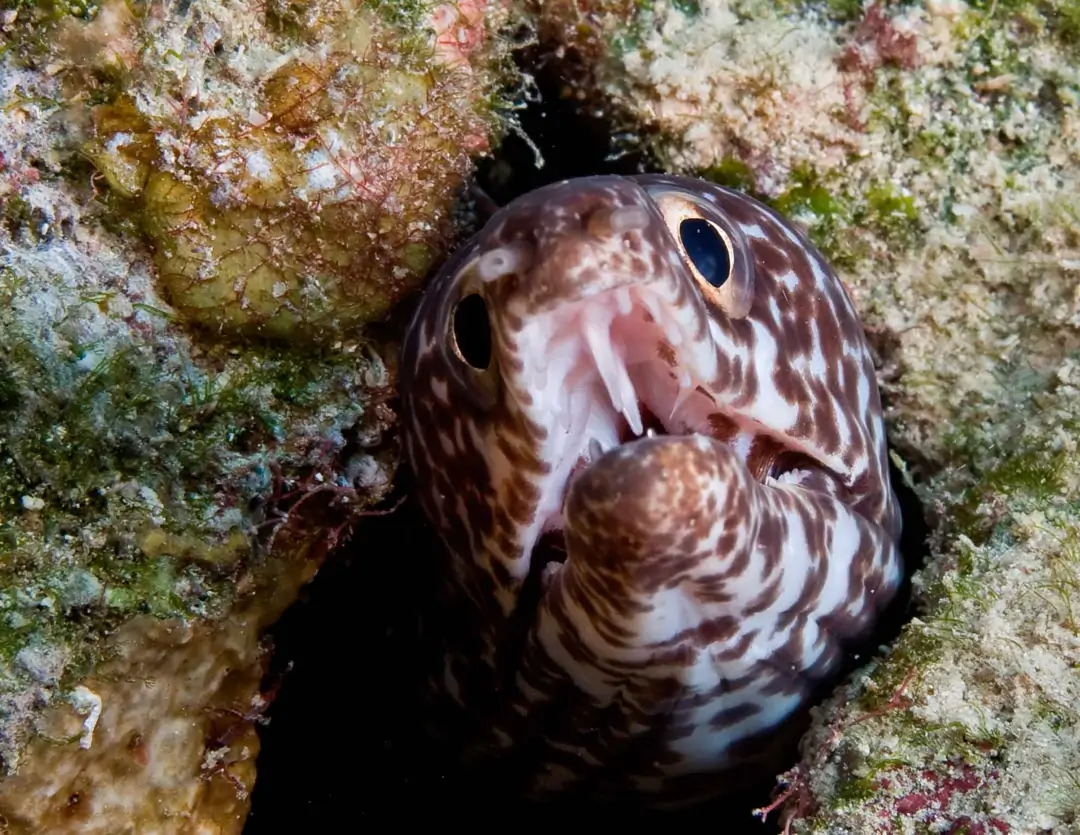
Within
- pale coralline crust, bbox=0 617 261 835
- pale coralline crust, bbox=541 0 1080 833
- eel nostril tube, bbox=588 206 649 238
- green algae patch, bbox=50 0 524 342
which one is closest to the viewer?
eel nostril tube, bbox=588 206 649 238

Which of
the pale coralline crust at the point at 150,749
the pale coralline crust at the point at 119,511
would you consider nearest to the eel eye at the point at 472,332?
the pale coralline crust at the point at 119,511

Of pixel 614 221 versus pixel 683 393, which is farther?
pixel 683 393

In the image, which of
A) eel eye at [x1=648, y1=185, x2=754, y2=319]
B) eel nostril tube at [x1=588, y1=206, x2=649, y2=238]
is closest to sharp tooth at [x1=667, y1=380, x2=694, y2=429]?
eel eye at [x1=648, y1=185, x2=754, y2=319]

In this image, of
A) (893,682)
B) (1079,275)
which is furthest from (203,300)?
(1079,275)

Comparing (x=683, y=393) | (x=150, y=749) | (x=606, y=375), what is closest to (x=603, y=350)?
(x=606, y=375)

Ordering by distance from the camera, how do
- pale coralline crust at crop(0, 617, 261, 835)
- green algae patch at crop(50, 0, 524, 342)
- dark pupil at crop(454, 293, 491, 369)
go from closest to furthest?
1. pale coralline crust at crop(0, 617, 261, 835)
2. dark pupil at crop(454, 293, 491, 369)
3. green algae patch at crop(50, 0, 524, 342)

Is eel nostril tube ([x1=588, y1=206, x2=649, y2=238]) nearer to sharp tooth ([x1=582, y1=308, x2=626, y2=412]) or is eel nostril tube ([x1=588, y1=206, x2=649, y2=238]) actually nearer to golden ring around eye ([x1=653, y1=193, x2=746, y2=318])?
sharp tooth ([x1=582, y1=308, x2=626, y2=412])

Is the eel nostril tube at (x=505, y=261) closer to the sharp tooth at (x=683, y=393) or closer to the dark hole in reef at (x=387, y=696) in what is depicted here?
the sharp tooth at (x=683, y=393)

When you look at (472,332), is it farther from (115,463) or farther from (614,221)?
(115,463)
